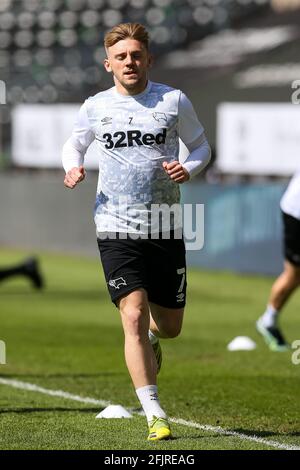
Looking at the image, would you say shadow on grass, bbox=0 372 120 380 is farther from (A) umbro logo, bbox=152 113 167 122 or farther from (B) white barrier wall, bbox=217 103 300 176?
(B) white barrier wall, bbox=217 103 300 176

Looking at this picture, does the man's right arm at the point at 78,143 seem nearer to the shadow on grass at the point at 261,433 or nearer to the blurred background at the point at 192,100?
the shadow on grass at the point at 261,433

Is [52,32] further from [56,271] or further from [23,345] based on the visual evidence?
[23,345]

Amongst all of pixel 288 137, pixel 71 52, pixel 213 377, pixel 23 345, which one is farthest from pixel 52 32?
pixel 213 377

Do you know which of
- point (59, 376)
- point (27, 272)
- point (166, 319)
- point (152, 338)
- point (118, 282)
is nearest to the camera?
point (118, 282)

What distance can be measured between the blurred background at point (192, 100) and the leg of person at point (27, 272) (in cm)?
305

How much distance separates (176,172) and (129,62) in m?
0.65

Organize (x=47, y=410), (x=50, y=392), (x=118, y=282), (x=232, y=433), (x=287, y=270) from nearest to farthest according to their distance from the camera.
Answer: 1. (x=118, y=282)
2. (x=232, y=433)
3. (x=47, y=410)
4. (x=50, y=392)
5. (x=287, y=270)

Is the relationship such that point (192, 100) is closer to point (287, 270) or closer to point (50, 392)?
point (287, 270)

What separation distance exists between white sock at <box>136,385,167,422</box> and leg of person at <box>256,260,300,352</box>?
4.89m

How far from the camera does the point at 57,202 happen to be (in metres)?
24.0

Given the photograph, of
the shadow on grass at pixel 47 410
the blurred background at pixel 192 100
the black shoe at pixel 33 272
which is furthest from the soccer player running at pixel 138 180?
the blurred background at pixel 192 100

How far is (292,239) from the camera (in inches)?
452

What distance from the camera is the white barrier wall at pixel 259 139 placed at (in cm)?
2061

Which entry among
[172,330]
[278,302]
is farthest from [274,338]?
[172,330]
